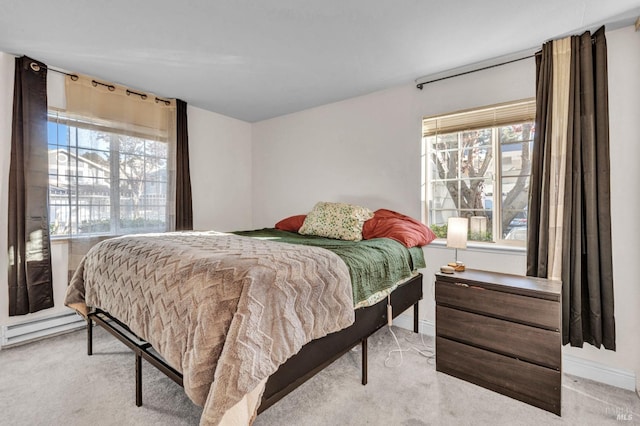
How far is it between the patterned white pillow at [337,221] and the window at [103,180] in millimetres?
1673

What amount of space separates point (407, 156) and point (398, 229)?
2.70 ft

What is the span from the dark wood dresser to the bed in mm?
409

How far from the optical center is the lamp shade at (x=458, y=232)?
2.09m

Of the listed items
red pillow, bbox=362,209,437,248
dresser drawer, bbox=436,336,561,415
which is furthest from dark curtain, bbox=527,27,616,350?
red pillow, bbox=362,209,437,248

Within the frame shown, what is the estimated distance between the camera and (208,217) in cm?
381

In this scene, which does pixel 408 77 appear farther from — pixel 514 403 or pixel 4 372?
pixel 4 372

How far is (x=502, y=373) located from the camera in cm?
178

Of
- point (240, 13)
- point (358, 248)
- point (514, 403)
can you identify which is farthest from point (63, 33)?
point (514, 403)

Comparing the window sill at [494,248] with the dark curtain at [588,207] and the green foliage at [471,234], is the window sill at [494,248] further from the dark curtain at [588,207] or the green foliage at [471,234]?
the dark curtain at [588,207]

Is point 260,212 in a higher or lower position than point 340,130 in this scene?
lower

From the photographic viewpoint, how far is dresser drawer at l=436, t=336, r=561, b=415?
1.63 metres

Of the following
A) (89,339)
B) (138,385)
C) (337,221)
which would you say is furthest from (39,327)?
(337,221)

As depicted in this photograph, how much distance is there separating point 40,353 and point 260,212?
101 inches

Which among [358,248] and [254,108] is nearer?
[358,248]
